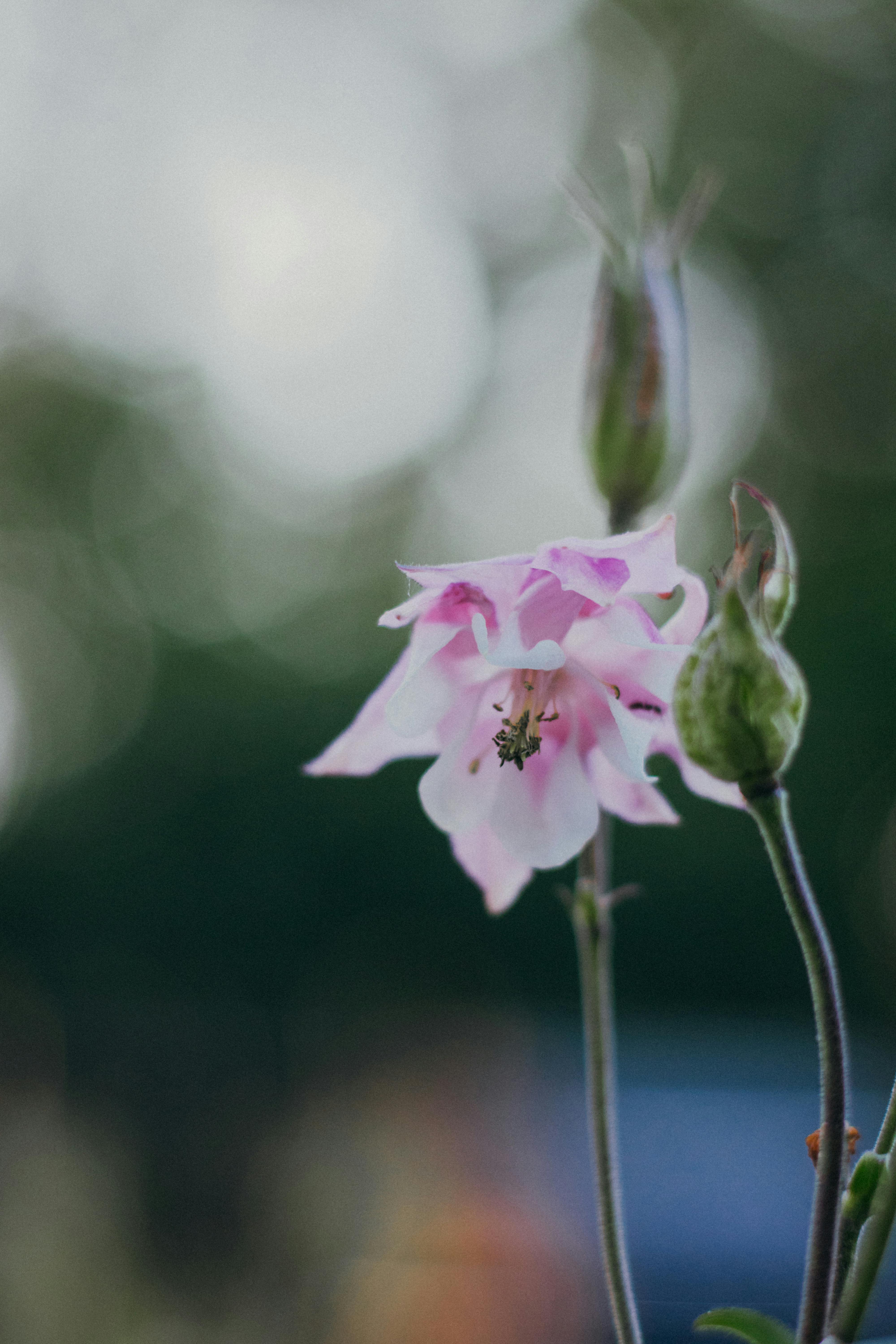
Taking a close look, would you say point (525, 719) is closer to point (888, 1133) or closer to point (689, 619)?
point (689, 619)

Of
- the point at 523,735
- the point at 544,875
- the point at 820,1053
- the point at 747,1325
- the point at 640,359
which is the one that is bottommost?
the point at 544,875

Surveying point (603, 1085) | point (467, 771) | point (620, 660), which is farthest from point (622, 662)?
point (603, 1085)

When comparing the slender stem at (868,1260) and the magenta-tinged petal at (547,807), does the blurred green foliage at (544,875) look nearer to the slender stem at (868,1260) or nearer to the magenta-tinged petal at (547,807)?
the magenta-tinged petal at (547,807)

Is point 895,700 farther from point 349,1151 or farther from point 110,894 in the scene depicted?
point 110,894

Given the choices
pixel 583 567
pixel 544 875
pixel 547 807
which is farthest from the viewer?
pixel 544 875

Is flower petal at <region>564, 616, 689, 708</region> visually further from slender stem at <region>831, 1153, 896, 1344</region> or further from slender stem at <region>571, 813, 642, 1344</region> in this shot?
slender stem at <region>831, 1153, 896, 1344</region>

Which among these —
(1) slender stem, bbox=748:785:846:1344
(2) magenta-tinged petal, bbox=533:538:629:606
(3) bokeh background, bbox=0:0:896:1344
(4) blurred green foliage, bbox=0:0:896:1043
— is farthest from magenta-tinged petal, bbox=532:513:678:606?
(4) blurred green foliage, bbox=0:0:896:1043

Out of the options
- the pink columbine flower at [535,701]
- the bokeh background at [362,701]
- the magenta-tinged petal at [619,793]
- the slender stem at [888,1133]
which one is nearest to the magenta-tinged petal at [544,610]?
the pink columbine flower at [535,701]

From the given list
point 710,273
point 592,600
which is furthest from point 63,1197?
point 710,273
